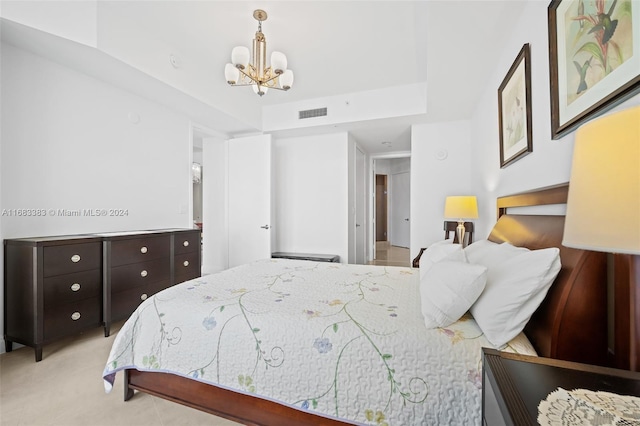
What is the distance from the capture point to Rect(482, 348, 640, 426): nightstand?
594 millimetres

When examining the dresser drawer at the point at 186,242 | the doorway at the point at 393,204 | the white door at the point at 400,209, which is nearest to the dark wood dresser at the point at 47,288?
the dresser drawer at the point at 186,242

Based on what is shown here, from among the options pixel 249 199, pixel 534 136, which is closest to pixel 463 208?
pixel 534 136

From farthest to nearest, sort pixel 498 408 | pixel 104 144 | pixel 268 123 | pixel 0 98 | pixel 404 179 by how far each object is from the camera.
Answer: pixel 404 179 < pixel 268 123 < pixel 104 144 < pixel 0 98 < pixel 498 408

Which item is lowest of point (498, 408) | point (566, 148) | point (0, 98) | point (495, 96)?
point (498, 408)

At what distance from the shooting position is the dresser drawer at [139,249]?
7.95 feet

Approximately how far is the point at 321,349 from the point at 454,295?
1.99 feet

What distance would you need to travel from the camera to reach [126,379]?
60.9 inches

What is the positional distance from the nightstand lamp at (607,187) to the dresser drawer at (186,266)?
330 cm

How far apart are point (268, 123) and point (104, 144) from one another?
87.6 inches

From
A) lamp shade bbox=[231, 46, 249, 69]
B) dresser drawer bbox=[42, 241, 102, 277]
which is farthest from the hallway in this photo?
dresser drawer bbox=[42, 241, 102, 277]

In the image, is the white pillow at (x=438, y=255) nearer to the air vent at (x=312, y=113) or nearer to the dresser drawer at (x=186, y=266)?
the dresser drawer at (x=186, y=266)

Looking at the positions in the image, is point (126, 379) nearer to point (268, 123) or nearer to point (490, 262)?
point (490, 262)

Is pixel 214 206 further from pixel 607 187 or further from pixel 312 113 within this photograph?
pixel 607 187

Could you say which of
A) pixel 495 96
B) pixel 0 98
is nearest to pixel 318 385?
pixel 495 96
